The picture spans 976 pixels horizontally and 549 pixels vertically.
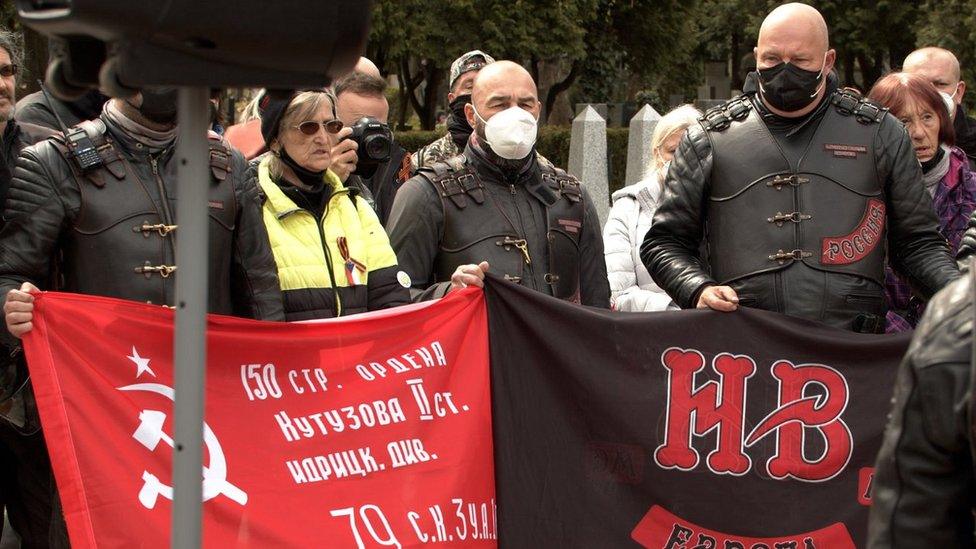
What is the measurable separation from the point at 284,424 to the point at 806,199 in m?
1.99

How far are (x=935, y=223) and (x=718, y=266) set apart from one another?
2.58ft

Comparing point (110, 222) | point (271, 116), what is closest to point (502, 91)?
point (271, 116)

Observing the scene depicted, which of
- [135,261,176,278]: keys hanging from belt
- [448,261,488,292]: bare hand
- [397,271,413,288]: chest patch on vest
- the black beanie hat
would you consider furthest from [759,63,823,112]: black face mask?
[135,261,176,278]: keys hanging from belt

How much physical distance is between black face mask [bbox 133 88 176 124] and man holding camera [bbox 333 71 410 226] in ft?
4.62

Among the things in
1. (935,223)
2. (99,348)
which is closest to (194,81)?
(99,348)

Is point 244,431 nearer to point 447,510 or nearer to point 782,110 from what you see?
point 447,510

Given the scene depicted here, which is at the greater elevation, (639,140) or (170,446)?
(639,140)

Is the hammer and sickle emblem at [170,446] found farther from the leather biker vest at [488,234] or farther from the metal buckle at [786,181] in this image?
the metal buckle at [786,181]

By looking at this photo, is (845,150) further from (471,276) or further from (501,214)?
(471,276)

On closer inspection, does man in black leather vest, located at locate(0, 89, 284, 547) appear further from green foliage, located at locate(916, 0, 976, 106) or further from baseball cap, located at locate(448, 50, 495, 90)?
green foliage, located at locate(916, 0, 976, 106)

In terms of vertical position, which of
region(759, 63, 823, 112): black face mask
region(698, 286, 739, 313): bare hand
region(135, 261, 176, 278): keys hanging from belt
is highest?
region(759, 63, 823, 112): black face mask

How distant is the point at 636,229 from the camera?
254 inches

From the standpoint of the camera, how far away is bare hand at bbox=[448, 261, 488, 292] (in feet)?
16.4

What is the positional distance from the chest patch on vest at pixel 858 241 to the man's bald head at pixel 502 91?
4.19ft
